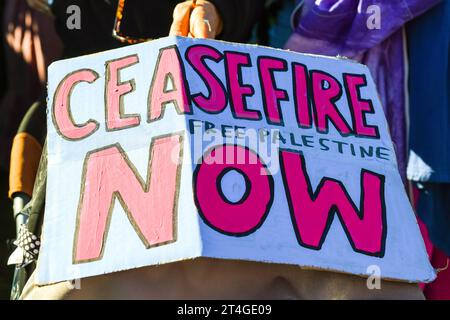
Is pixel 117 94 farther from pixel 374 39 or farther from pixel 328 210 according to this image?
pixel 374 39

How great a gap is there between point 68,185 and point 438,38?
1244mm

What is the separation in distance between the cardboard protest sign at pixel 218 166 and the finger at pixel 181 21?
41cm

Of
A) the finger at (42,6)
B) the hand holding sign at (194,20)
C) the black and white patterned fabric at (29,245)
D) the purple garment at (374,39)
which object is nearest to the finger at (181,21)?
the hand holding sign at (194,20)

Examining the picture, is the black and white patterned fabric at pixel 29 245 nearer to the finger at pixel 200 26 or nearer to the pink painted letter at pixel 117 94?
the pink painted letter at pixel 117 94

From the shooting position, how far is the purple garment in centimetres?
293

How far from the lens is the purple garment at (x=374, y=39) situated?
2.93m

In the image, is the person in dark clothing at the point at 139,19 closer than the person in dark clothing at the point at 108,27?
No

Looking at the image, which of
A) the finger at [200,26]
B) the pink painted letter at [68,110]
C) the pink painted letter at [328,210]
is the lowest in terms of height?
the pink painted letter at [328,210]

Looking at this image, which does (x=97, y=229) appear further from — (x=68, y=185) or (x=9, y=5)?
(x=9, y=5)

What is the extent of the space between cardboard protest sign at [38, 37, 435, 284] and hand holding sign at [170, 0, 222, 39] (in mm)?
392

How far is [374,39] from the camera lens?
9.70 ft

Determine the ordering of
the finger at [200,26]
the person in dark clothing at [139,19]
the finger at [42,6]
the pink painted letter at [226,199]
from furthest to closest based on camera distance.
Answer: the finger at [42,6] < the person in dark clothing at [139,19] < the finger at [200,26] < the pink painted letter at [226,199]

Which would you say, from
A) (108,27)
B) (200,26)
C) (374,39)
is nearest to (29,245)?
(200,26)
